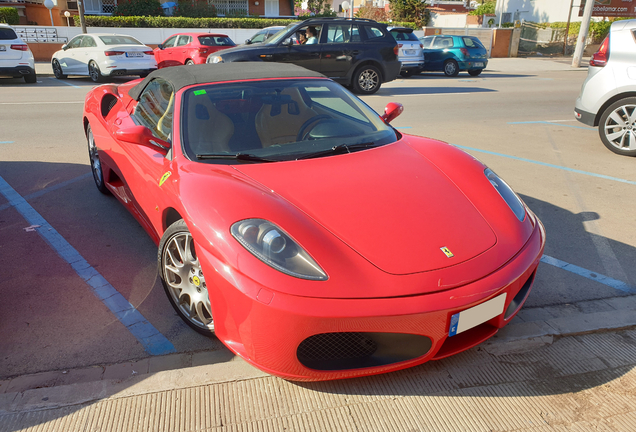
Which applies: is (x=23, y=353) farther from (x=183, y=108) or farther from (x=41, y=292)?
(x=183, y=108)

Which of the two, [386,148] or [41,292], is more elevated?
[386,148]

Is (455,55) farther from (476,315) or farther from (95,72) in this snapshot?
(476,315)

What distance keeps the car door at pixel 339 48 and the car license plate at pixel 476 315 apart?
34.4ft

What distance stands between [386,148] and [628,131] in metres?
Answer: 4.99

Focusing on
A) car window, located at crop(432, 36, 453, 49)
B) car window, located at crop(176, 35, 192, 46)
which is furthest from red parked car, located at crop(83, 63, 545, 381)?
car window, located at crop(432, 36, 453, 49)

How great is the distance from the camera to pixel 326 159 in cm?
303

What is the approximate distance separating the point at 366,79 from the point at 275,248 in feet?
36.3

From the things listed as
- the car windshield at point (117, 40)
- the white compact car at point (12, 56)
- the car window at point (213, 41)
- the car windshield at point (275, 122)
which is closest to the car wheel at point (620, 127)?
the car windshield at point (275, 122)

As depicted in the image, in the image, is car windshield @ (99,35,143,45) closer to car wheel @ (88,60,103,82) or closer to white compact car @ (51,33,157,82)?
white compact car @ (51,33,157,82)

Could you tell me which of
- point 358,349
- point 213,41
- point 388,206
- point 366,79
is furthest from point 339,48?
point 358,349

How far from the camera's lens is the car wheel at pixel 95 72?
14.6 metres

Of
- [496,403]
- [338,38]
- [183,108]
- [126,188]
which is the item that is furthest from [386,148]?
[338,38]

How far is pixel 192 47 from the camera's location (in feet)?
50.9

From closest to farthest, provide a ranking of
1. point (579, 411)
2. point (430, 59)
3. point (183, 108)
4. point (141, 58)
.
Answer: point (579, 411), point (183, 108), point (141, 58), point (430, 59)
